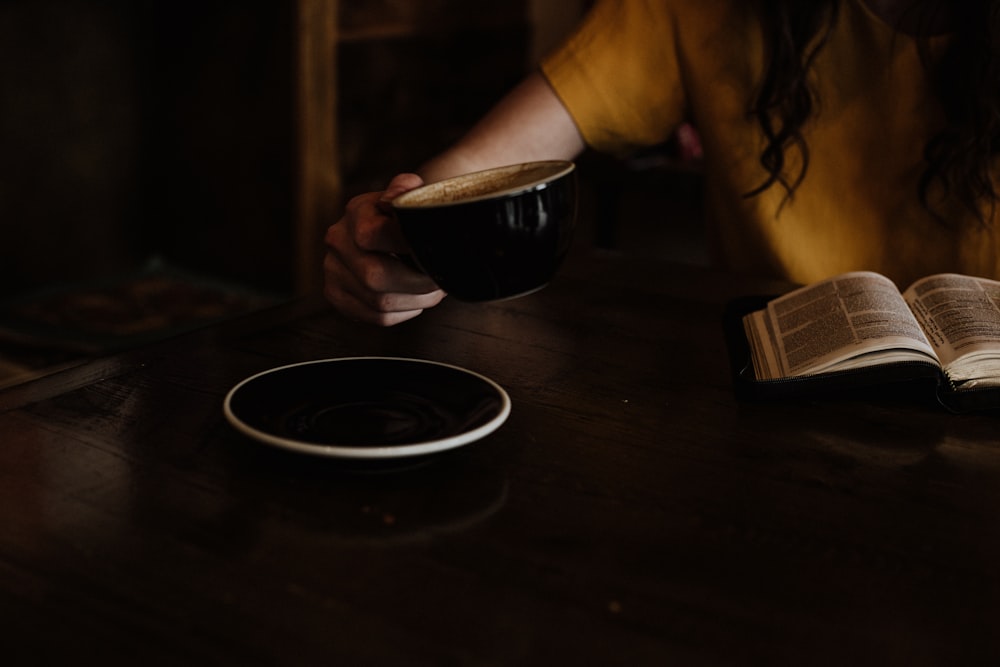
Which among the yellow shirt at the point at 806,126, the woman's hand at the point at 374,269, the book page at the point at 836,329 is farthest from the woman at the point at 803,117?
the book page at the point at 836,329

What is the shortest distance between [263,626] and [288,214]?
203 cm

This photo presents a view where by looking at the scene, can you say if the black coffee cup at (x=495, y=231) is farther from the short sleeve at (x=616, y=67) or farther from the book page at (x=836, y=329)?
the short sleeve at (x=616, y=67)

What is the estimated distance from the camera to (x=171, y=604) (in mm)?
500

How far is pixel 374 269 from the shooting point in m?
0.84

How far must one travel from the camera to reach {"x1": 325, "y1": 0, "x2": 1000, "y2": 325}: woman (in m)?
1.18

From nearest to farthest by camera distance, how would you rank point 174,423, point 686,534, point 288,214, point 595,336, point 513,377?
point 686,534 < point 174,423 < point 513,377 < point 595,336 < point 288,214

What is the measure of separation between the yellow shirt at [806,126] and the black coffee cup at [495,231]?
2.01ft

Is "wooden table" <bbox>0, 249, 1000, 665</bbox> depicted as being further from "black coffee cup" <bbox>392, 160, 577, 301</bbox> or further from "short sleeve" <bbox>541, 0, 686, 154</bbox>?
"short sleeve" <bbox>541, 0, 686, 154</bbox>

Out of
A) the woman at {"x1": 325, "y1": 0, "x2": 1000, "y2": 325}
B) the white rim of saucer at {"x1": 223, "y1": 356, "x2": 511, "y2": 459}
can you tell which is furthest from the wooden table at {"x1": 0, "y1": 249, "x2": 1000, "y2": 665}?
the woman at {"x1": 325, "y1": 0, "x2": 1000, "y2": 325}

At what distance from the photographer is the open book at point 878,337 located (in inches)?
31.2

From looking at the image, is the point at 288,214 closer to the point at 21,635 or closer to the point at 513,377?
the point at 513,377

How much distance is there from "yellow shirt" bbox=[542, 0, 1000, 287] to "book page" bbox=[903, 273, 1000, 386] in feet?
0.93

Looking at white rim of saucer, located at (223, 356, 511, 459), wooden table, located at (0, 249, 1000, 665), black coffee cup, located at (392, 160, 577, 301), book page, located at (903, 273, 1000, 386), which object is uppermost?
black coffee cup, located at (392, 160, 577, 301)

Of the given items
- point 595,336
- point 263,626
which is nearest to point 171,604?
point 263,626
